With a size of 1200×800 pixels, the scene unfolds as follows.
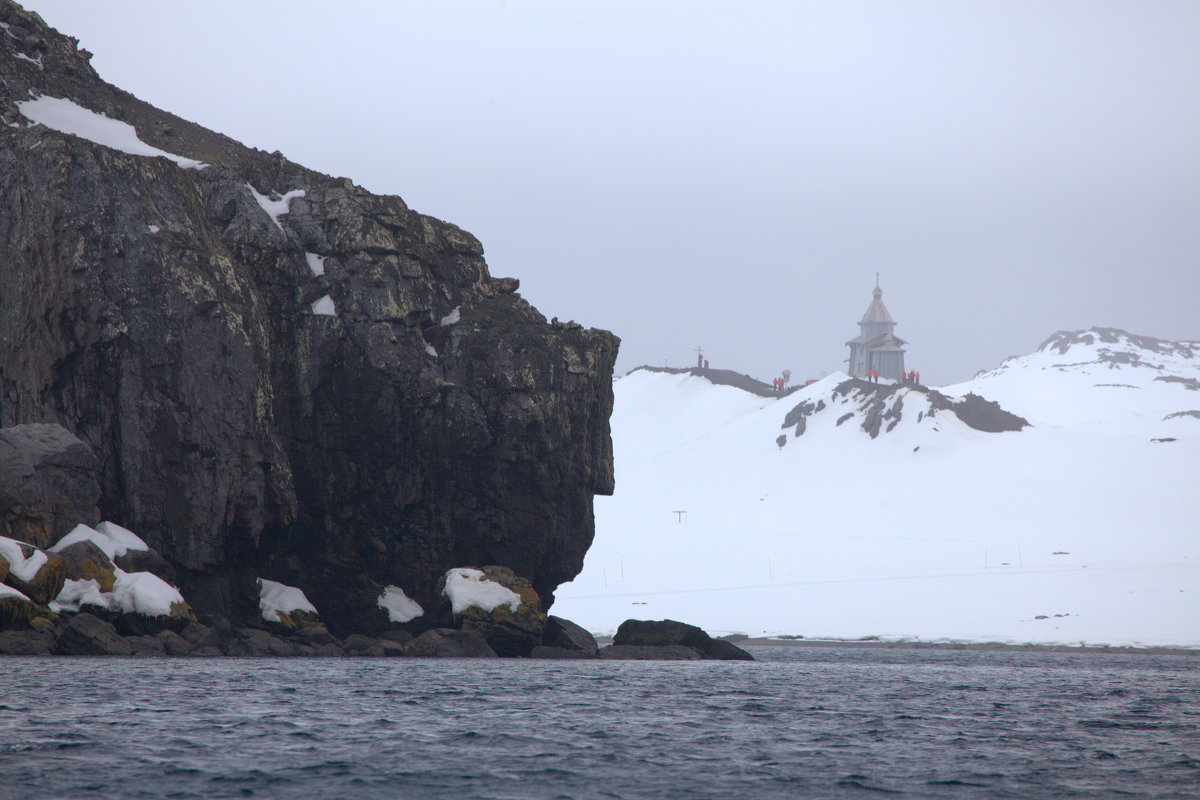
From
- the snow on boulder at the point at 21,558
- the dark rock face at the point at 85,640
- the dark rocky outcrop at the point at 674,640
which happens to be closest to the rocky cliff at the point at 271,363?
the dark rocky outcrop at the point at 674,640

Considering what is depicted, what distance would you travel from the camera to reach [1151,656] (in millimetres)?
68562

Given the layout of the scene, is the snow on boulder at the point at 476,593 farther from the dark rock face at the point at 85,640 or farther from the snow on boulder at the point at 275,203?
the snow on boulder at the point at 275,203

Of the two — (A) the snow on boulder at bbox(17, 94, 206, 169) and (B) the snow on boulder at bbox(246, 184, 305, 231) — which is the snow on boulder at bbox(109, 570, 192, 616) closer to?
(B) the snow on boulder at bbox(246, 184, 305, 231)

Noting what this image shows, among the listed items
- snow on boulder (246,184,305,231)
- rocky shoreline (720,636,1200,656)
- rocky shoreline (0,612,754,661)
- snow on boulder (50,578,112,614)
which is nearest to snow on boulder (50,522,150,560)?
snow on boulder (50,578,112,614)

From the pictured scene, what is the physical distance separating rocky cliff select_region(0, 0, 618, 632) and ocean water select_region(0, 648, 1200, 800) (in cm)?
1175

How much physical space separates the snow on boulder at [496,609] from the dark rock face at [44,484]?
17.0 metres

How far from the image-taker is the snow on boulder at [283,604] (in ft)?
190

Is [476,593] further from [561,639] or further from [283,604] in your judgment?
[283,604]

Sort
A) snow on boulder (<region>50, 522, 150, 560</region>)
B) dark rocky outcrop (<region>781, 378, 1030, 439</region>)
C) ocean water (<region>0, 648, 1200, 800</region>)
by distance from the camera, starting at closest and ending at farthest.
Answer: ocean water (<region>0, 648, 1200, 800</region>), snow on boulder (<region>50, 522, 150, 560</region>), dark rocky outcrop (<region>781, 378, 1030, 439</region>)

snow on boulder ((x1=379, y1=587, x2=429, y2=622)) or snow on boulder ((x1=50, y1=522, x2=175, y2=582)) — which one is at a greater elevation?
snow on boulder ((x1=50, y1=522, x2=175, y2=582))

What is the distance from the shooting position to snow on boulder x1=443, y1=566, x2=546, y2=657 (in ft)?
184

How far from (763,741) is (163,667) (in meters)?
23.8

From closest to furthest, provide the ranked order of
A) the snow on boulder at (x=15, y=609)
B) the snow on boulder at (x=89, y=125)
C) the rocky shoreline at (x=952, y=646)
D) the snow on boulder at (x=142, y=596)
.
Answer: the snow on boulder at (x=15, y=609) → the snow on boulder at (x=142, y=596) → the snow on boulder at (x=89, y=125) → the rocky shoreline at (x=952, y=646)

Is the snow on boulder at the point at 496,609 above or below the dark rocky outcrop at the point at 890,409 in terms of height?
below
